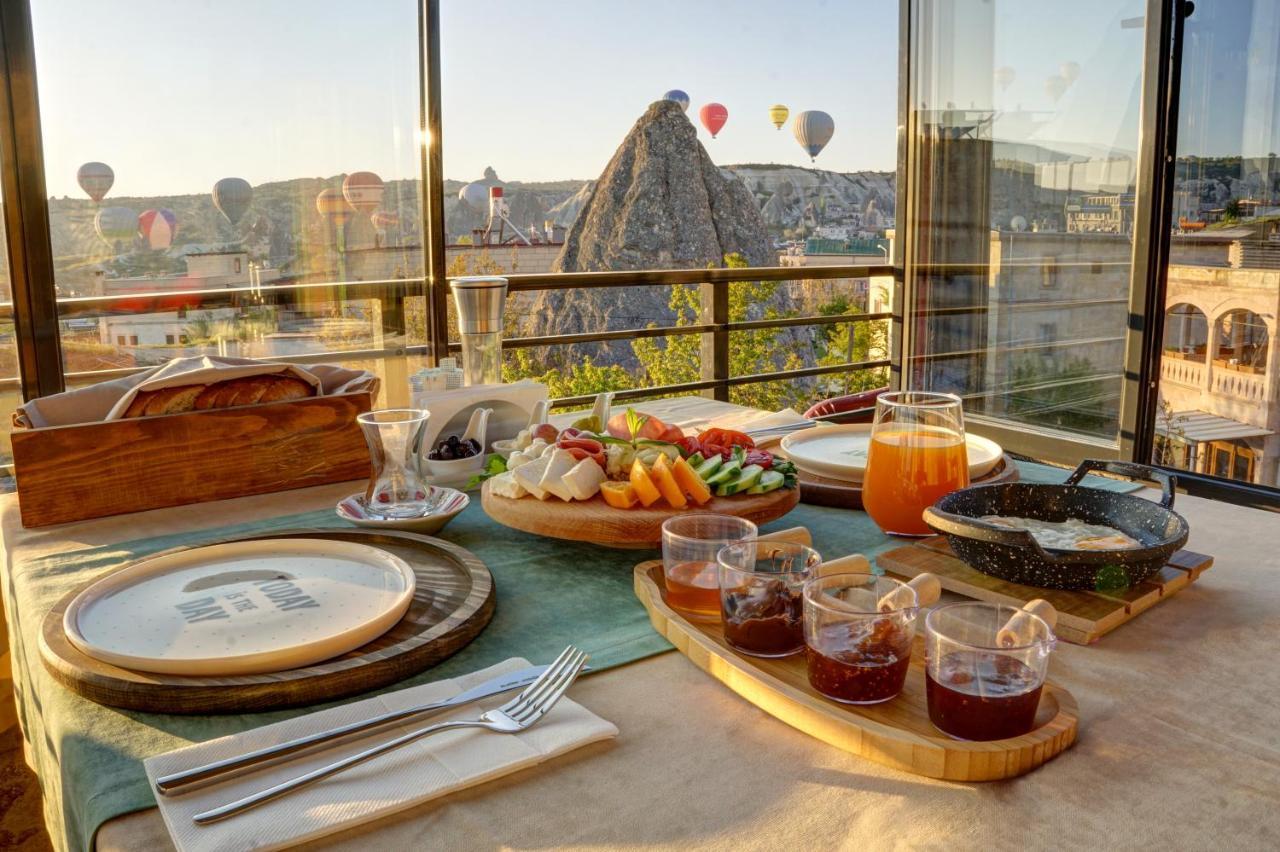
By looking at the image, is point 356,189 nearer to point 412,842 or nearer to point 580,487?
point 580,487

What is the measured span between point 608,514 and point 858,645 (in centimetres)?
39

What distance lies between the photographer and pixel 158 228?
9.56ft

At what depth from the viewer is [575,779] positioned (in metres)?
0.64

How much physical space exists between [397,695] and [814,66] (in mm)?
17064

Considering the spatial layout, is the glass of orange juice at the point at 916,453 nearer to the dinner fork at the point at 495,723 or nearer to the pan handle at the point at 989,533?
the pan handle at the point at 989,533

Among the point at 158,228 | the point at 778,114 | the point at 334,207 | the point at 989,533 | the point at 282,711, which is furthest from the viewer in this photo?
the point at 778,114

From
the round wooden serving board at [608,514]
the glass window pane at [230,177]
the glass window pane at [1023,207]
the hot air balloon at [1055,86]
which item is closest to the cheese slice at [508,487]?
the round wooden serving board at [608,514]

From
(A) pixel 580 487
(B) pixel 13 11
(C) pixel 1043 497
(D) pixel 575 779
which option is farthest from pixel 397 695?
(B) pixel 13 11

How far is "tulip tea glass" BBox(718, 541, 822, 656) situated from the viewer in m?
0.76

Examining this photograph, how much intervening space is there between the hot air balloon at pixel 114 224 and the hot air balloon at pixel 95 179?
0.17ft

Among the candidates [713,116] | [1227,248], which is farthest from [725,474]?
[713,116]

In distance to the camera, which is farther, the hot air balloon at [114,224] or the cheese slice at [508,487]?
the hot air balloon at [114,224]

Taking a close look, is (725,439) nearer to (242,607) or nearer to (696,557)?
(696,557)

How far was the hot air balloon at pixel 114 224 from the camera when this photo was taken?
8.96ft
